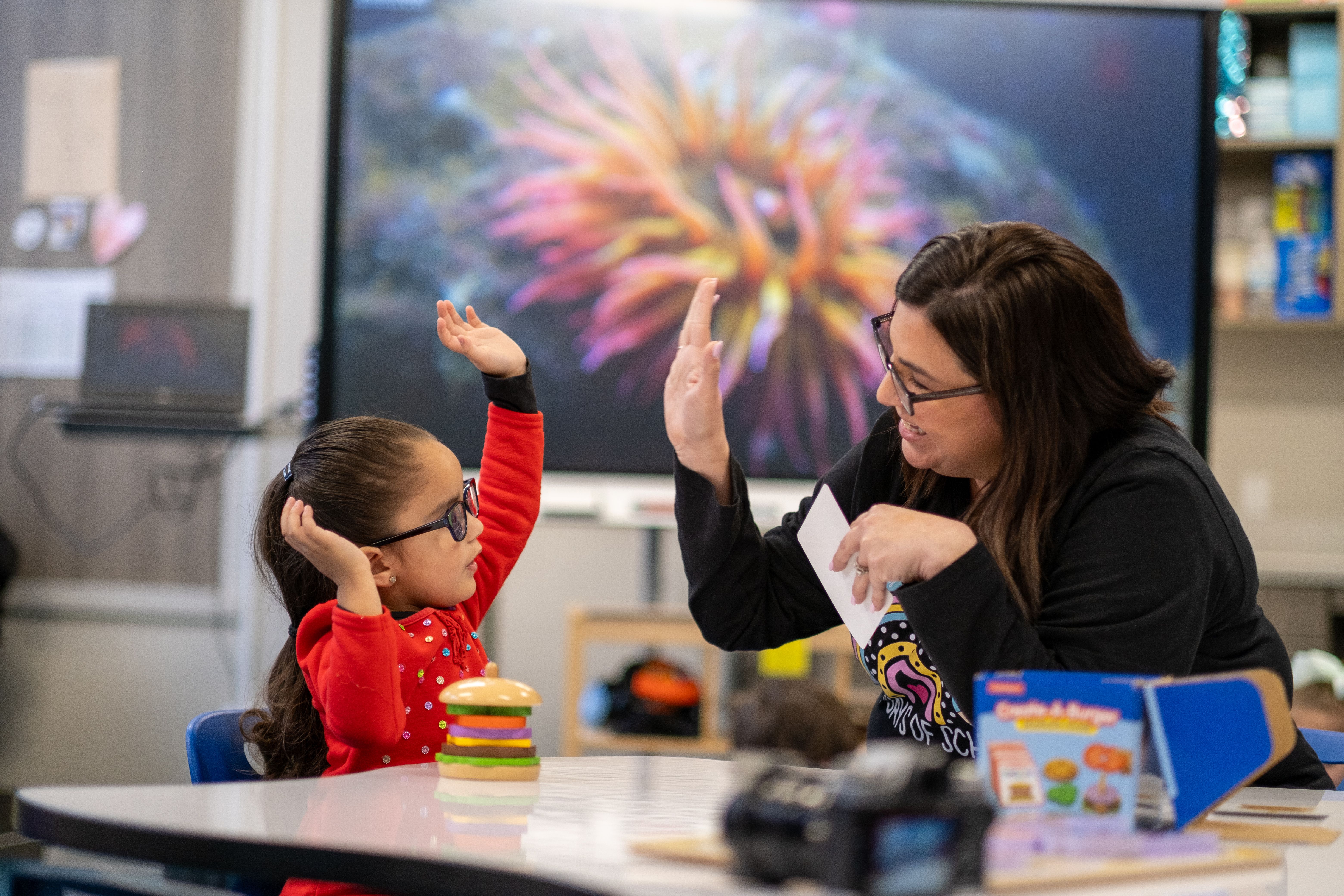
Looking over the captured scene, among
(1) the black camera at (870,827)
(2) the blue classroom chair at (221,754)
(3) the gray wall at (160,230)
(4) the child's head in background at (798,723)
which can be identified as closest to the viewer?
(1) the black camera at (870,827)

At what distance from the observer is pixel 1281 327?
3410 millimetres

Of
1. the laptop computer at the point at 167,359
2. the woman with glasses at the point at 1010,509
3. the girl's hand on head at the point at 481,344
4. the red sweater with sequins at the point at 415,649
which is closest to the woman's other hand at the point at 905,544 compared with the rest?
the woman with glasses at the point at 1010,509

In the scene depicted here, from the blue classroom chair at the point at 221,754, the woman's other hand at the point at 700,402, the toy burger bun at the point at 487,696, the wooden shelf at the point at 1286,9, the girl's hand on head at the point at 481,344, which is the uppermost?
the wooden shelf at the point at 1286,9

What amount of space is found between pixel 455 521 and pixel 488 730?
1.13 ft

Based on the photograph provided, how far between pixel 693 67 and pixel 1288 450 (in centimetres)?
207

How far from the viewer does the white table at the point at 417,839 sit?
647mm

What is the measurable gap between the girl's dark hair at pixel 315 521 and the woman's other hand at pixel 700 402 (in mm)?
278

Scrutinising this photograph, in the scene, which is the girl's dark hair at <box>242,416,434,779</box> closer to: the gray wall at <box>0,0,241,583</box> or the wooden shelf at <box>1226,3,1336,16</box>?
the gray wall at <box>0,0,241,583</box>

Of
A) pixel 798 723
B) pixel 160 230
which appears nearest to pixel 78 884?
pixel 798 723

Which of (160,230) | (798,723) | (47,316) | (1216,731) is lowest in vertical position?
(798,723)

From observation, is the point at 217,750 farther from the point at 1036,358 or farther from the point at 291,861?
the point at 1036,358

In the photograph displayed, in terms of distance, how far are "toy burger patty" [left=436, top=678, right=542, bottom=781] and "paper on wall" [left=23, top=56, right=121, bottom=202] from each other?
127 inches

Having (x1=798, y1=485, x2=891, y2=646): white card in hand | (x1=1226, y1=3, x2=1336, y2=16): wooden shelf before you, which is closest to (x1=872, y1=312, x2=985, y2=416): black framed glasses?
(x1=798, y1=485, x2=891, y2=646): white card in hand

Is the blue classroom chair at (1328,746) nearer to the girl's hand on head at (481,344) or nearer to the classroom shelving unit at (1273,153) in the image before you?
the girl's hand on head at (481,344)
